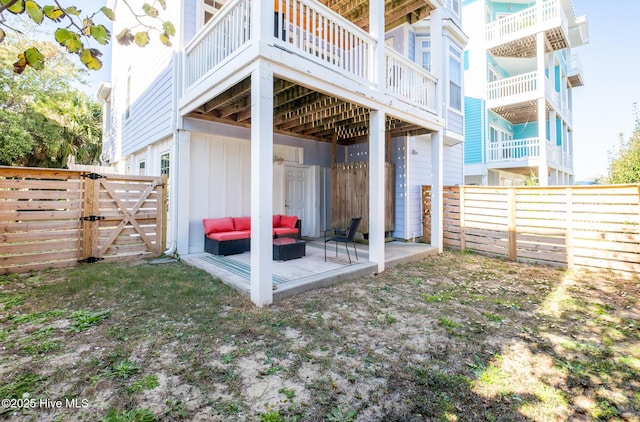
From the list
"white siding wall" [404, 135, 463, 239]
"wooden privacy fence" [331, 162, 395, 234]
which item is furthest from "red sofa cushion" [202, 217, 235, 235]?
"white siding wall" [404, 135, 463, 239]

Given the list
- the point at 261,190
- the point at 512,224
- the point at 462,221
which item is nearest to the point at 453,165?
the point at 462,221

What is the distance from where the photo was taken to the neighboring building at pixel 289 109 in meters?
4.10

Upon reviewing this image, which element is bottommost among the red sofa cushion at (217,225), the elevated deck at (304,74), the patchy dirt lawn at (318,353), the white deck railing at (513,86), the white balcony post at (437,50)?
the patchy dirt lawn at (318,353)

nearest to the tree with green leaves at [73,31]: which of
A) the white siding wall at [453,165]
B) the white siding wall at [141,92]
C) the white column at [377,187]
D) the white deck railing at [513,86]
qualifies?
the white column at [377,187]

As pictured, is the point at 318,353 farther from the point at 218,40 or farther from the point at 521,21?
the point at 521,21

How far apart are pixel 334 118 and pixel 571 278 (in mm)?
5836

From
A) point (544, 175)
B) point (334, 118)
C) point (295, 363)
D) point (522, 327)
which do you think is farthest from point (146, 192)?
point (544, 175)

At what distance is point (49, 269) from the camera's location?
5.44 m

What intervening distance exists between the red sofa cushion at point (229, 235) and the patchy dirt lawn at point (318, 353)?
1.71 meters

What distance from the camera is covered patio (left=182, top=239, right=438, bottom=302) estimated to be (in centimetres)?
438

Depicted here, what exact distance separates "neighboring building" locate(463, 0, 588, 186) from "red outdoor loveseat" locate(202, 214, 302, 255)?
9.85 metres

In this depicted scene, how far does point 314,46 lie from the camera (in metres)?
4.71

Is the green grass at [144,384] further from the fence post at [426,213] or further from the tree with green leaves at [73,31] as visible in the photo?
the fence post at [426,213]

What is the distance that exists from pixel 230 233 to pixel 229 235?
21cm
